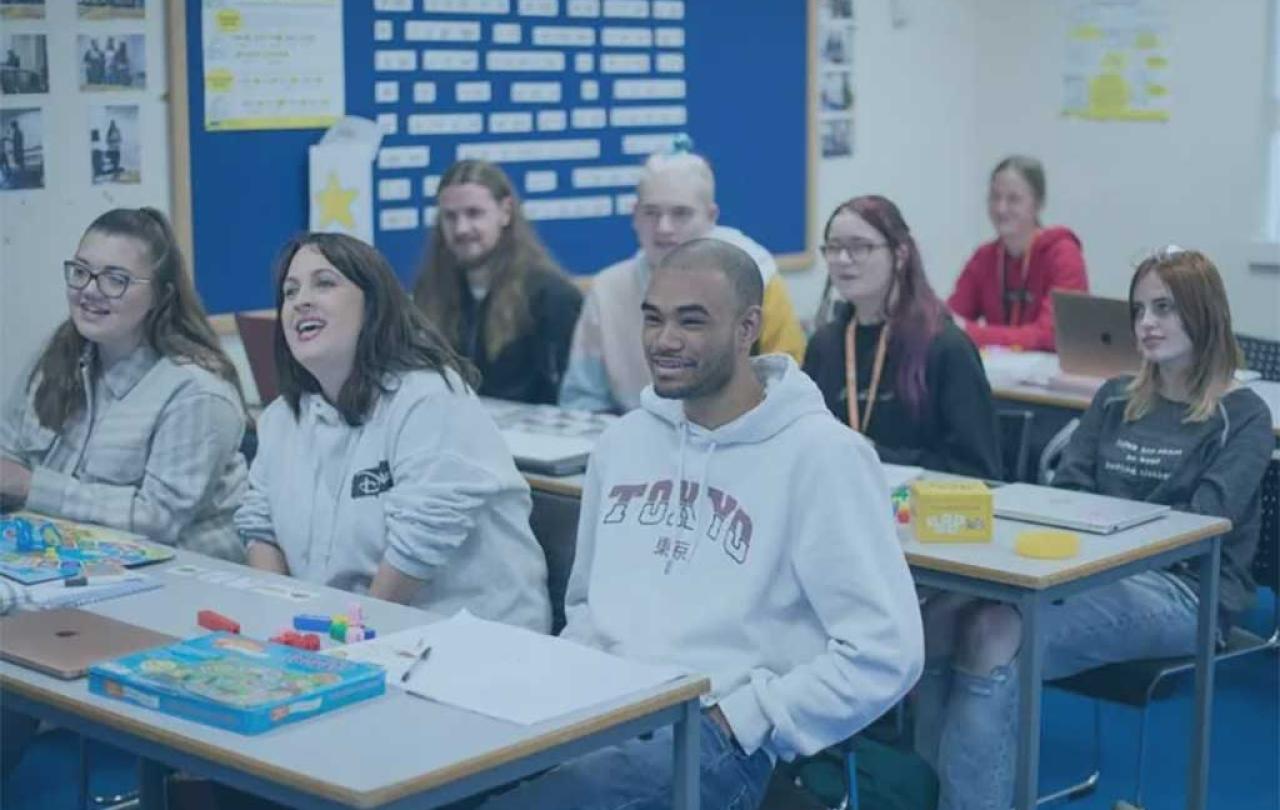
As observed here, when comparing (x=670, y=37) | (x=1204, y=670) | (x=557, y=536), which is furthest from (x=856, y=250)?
(x=670, y=37)

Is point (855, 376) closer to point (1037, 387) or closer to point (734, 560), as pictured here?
point (1037, 387)

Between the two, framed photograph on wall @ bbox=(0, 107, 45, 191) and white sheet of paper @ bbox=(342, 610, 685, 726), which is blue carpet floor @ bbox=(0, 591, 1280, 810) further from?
white sheet of paper @ bbox=(342, 610, 685, 726)

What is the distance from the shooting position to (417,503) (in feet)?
10.8

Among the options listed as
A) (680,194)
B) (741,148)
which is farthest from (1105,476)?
(741,148)

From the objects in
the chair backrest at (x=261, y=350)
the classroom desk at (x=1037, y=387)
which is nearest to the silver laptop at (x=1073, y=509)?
the classroom desk at (x=1037, y=387)

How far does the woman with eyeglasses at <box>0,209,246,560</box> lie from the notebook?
776 millimetres

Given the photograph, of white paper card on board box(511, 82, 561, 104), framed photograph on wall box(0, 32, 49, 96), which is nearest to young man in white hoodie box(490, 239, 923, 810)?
framed photograph on wall box(0, 32, 49, 96)

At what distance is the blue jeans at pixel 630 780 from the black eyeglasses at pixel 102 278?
4.77 feet

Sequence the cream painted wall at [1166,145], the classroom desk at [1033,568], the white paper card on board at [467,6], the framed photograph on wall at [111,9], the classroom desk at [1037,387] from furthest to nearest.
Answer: the cream painted wall at [1166,145] → the white paper card on board at [467,6] → the classroom desk at [1037,387] → the framed photograph on wall at [111,9] → the classroom desk at [1033,568]

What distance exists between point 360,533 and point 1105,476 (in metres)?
1.64

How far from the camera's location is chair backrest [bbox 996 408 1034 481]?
4.62 meters

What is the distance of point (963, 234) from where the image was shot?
7.70 meters

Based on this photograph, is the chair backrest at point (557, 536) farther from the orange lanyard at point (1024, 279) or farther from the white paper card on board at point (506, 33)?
the orange lanyard at point (1024, 279)

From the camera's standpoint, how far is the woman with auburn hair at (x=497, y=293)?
5.14 metres
